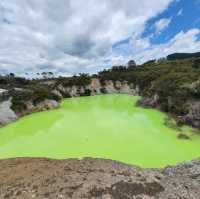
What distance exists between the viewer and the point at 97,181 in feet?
21.5

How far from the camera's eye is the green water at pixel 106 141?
9922 mm

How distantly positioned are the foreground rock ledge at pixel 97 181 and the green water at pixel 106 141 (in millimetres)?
1701

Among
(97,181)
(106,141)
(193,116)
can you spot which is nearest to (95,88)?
(193,116)

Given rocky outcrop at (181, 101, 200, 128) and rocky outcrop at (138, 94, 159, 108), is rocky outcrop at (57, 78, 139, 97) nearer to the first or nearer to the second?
rocky outcrop at (138, 94, 159, 108)

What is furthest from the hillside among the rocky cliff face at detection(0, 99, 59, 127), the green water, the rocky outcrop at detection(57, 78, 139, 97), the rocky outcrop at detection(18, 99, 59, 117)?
the green water

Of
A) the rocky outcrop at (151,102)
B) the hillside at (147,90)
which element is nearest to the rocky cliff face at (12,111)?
the hillside at (147,90)

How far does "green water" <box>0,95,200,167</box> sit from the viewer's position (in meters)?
9.92

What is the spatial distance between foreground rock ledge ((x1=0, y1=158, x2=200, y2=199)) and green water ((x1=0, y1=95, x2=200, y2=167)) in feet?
5.58

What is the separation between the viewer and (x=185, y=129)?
13.6m

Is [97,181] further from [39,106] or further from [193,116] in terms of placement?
[39,106]

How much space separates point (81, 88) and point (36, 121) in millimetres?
Result: 26110

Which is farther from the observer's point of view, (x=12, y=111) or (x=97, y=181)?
(x=12, y=111)

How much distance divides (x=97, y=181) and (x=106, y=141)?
218 inches

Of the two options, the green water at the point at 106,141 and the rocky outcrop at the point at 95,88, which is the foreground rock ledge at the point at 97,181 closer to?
the green water at the point at 106,141
